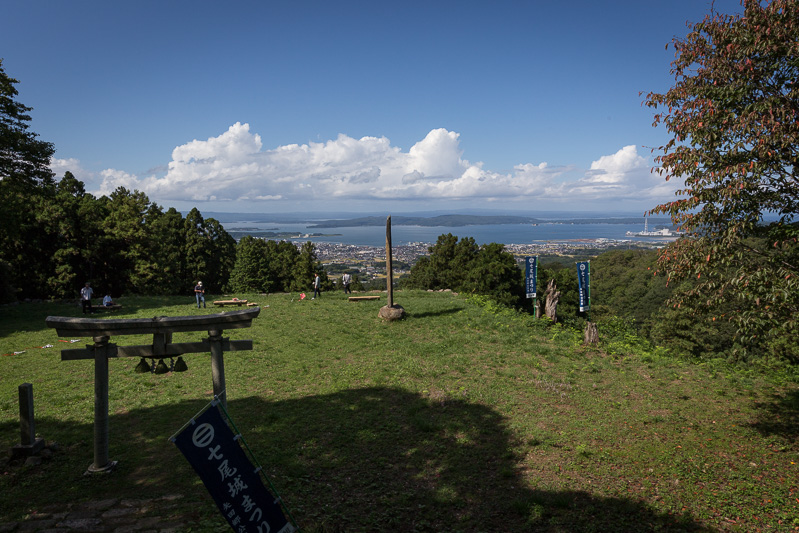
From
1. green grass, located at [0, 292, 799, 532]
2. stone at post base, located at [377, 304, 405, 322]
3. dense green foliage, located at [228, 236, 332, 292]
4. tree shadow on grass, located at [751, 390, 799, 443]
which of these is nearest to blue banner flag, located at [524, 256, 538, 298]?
green grass, located at [0, 292, 799, 532]

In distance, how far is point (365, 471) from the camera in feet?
→ 26.7

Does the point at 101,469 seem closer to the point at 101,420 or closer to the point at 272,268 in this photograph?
the point at 101,420

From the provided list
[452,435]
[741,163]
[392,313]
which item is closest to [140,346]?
[452,435]

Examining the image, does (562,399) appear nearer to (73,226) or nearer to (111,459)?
(111,459)

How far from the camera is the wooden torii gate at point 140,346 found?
303 inches

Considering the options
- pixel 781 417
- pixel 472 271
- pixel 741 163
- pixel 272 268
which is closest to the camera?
pixel 741 163

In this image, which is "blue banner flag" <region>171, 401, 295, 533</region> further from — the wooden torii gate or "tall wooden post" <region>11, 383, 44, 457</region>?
"tall wooden post" <region>11, 383, 44, 457</region>

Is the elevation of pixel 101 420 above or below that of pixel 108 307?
below

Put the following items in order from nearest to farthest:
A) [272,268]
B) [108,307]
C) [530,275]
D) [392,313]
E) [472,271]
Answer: [392,313] < [530,275] < [108,307] < [472,271] < [272,268]

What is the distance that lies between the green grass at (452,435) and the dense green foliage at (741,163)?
3.12 metres

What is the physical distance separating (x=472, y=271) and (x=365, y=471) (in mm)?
34804

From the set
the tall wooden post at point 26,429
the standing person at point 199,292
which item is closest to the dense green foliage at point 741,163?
the tall wooden post at point 26,429

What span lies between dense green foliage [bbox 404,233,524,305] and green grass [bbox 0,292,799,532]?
22.6 meters

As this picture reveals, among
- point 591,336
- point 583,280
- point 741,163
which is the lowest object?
point 591,336
